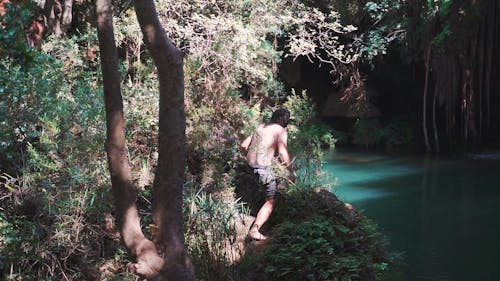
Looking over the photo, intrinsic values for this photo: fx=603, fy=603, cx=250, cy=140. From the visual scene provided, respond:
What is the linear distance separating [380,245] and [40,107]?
149 inches

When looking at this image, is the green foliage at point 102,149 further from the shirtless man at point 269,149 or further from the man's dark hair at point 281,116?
the man's dark hair at point 281,116

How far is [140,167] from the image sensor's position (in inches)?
265

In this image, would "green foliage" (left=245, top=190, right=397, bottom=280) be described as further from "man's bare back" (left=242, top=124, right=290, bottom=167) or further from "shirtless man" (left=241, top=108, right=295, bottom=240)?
"man's bare back" (left=242, top=124, right=290, bottom=167)

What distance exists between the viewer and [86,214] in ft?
17.7

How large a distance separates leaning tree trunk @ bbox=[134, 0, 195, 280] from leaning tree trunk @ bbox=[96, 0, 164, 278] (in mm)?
119

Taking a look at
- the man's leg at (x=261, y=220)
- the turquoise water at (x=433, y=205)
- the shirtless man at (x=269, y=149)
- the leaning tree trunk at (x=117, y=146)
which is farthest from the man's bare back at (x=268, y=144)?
the leaning tree trunk at (x=117, y=146)

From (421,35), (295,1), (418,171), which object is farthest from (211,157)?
(421,35)

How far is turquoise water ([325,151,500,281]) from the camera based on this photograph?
300 inches

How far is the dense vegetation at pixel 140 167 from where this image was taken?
5156 mm

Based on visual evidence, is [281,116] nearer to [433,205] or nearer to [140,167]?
[140,167]

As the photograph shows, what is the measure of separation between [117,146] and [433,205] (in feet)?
29.6

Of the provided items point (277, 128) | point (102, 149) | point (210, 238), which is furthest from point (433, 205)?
point (102, 149)

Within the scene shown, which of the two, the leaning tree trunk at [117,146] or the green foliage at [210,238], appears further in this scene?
the green foliage at [210,238]

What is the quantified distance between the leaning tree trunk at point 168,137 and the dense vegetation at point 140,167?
1.80 metres
